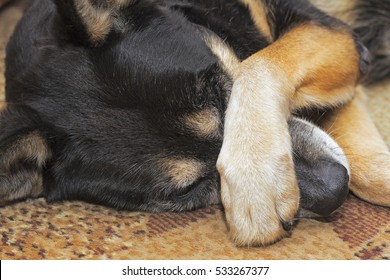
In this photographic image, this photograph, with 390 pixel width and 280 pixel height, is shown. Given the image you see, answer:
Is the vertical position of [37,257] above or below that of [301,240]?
above

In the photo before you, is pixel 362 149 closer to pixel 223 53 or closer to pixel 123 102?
pixel 223 53

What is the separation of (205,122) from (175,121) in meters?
0.09

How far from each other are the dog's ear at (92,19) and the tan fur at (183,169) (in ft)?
1.35

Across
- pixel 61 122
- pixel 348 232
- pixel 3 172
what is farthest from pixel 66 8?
pixel 348 232

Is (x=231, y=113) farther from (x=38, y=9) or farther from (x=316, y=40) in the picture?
(x=38, y=9)

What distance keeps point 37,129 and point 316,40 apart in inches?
37.3

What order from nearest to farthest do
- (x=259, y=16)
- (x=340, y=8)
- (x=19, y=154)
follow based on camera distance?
(x=19, y=154)
(x=259, y=16)
(x=340, y=8)

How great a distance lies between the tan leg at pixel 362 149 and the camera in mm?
1925

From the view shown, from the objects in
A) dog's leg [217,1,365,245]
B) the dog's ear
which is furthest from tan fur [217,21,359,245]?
the dog's ear

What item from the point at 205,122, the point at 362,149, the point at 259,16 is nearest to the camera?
the point at 205,122

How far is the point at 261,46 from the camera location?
2.26 m

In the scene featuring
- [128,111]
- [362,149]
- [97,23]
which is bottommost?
[362,149]

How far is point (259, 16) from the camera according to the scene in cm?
235

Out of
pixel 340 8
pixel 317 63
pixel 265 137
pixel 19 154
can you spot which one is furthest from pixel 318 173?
pixel 340 8
